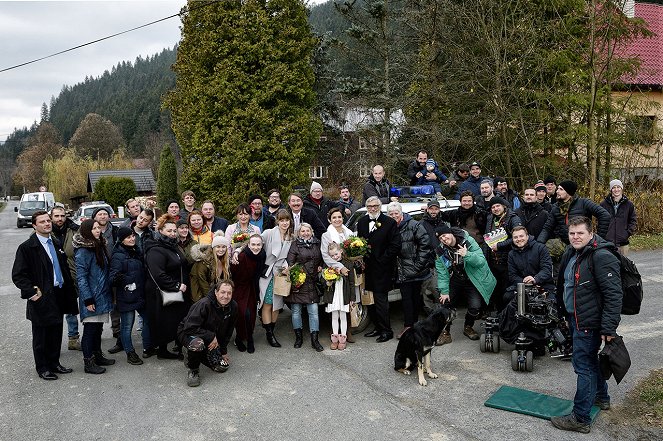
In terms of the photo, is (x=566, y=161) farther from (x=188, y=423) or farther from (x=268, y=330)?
(x=188, y=423)

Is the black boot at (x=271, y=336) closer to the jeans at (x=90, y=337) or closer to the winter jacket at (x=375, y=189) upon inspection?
the jeans at (x=90, y=337)

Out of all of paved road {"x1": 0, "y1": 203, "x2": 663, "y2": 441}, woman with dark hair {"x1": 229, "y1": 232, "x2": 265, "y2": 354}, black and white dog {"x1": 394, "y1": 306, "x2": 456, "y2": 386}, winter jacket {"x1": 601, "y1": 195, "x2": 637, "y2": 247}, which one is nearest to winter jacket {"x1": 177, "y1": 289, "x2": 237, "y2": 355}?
paved road {"x1": 0, "y1": 203, "x2": 663, "y2": 441}

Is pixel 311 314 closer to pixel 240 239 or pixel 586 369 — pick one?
pixel 240 239

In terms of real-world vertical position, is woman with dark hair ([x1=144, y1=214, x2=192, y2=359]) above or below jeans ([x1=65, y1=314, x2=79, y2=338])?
above

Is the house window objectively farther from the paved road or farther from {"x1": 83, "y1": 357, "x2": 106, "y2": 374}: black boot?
{"x1": 83, "y1": 357, "x2": 106, "y2": 374}: black boot

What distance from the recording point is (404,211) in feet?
28.0

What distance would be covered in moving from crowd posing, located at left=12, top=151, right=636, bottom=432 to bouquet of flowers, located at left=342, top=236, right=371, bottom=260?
0.05 m

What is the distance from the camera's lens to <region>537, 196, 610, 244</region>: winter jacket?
311 inches

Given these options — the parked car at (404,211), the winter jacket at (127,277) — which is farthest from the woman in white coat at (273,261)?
the winter jacket at (127,277)

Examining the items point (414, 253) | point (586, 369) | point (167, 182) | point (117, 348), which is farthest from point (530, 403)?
point (167, 182)

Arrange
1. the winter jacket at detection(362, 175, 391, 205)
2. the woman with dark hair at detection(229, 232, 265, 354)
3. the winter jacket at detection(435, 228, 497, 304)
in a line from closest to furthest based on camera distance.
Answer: the winter jacket at detection(435, 228, 497, 304) < the woman with dark hair at detection(229, 232, 265, 354) < the winter jacket at detection(362, 175, 391, 205)

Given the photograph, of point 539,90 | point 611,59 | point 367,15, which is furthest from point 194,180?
point 611,59

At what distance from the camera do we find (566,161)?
52.3 ft

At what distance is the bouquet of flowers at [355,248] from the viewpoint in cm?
747
